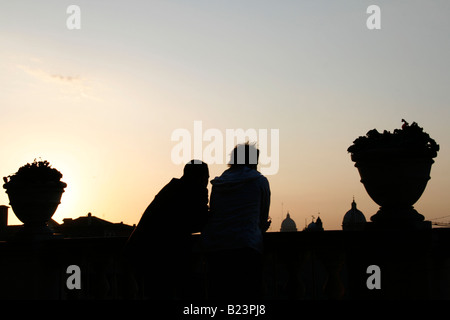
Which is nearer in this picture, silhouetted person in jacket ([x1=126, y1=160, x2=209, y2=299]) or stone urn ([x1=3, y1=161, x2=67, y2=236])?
silhouetted person in jacket ([x1=126, y1=160, x2=209, y2=299])

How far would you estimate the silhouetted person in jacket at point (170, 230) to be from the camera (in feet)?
Answer: 18.4

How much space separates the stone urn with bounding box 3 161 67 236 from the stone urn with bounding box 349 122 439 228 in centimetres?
439

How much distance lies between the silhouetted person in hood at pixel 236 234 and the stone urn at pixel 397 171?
1220 millimetres

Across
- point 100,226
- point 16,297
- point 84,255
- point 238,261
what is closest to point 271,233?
point 238,261

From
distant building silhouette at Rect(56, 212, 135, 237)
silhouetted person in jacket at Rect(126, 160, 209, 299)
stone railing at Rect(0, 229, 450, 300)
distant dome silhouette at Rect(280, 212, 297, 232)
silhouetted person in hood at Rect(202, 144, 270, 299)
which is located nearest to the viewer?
silhouetted person in hood at Rect(202, 144, 270, 299)

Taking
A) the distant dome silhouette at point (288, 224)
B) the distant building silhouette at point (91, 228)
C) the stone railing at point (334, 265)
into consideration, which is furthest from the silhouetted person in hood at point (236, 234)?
the distant dome silhouette at point (288, 224)

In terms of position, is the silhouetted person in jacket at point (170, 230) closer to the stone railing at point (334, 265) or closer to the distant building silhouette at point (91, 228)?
the stone railing at point (334, 265)

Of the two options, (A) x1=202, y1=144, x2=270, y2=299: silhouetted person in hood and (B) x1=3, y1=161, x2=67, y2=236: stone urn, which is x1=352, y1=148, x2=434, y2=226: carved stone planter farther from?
(B) x1=3, y1=161, x2=67, y2=236: stone urn

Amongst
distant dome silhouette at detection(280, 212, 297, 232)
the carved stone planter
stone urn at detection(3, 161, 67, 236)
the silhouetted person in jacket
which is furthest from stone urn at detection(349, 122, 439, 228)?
distant dome silhouette at detection(280, 212, 297, 232)

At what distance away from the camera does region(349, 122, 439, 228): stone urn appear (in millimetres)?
6059

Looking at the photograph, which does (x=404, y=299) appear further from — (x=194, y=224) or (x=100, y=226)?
(x=100, y=226)

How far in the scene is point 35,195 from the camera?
8562mm

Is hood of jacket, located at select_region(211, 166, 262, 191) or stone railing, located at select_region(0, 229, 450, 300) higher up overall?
hood of jacket, located at select_region(211, 166, 262, 191)

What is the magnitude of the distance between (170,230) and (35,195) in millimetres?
3621
